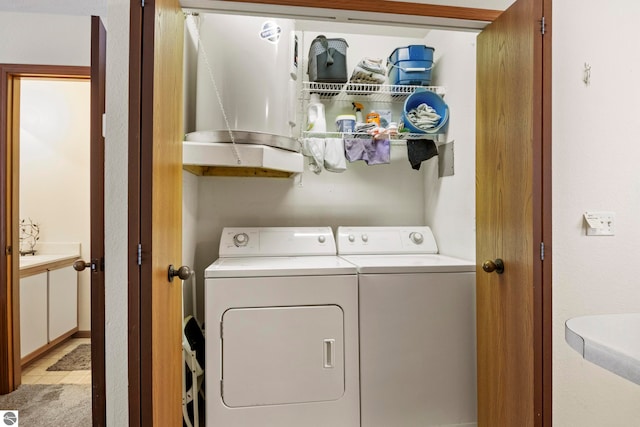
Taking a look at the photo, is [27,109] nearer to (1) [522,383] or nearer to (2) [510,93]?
(2) [510,93]

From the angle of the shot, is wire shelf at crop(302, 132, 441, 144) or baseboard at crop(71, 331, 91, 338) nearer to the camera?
wire shelf at crop(302, 132, 441, 144)

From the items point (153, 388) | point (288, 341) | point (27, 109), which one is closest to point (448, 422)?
point (288, 341)

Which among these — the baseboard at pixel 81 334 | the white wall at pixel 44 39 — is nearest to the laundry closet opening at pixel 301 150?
the white wall at pixel 44 39

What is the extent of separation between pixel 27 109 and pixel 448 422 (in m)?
3.95

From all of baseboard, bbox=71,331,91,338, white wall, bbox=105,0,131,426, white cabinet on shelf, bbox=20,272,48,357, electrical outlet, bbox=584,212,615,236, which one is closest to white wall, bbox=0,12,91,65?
white wall, bbox=105,0,131,426

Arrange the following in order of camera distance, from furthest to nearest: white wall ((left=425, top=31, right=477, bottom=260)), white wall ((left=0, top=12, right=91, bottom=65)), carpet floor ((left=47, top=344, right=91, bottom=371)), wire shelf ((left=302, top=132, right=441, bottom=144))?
carpet floor ((left=47, top=344, right=91, bottom=371)) → wire shelf ((left=302, top=132, right=441, bottom=144)) → white wall ((left=0, top=12, right=91, bottom=65)) → white wall ((left=425, top=31, right=477, bottom=260))

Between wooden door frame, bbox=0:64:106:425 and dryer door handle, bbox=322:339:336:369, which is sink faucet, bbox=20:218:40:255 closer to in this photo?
wooden door frame, bbox=0:64:106:425

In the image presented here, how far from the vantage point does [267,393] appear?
167cm

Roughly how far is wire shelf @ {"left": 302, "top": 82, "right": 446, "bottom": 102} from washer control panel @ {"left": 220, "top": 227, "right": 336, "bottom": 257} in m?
0.96

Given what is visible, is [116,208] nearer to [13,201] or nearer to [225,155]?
[225,155]

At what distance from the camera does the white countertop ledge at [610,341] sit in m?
0.60

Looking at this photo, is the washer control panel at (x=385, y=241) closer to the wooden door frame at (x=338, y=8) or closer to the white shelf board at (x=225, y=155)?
the white shelf board at (x=225, y=155)

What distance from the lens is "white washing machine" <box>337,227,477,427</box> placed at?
5.72 ft

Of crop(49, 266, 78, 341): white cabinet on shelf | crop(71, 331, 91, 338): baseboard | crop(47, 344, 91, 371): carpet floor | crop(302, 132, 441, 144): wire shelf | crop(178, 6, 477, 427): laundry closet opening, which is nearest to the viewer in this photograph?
crop(178, 6, 477, 427): laundry closet opening
